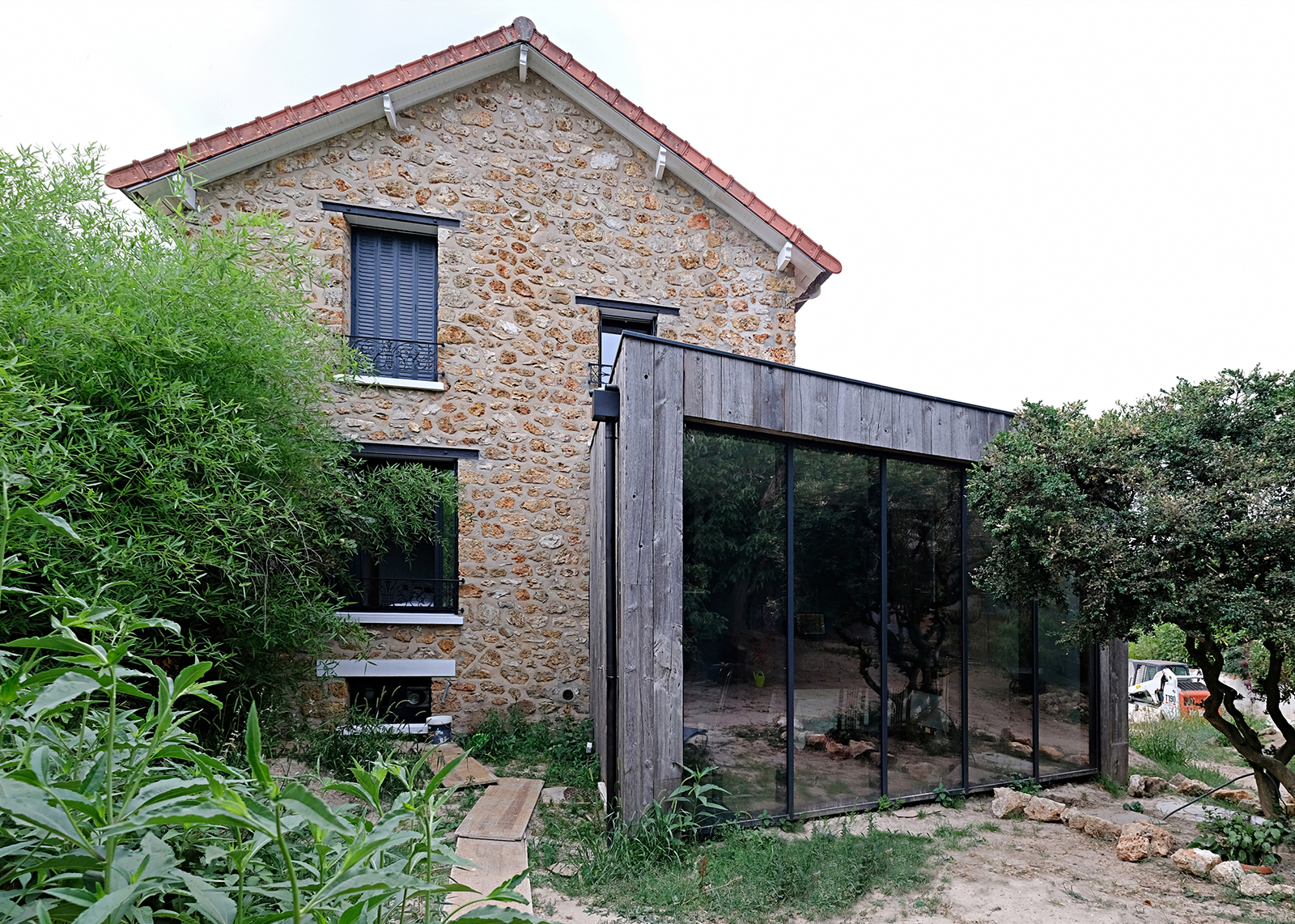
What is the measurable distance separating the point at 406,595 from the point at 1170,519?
699cm

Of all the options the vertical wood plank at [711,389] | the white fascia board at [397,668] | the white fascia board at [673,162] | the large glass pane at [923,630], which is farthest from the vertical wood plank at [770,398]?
the white fascia board at [397,668]

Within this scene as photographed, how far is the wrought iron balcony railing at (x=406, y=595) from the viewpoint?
7242 mm

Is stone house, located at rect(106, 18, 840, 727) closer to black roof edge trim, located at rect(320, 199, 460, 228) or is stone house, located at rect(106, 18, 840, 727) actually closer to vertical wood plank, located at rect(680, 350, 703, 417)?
black roof edge trim, located at rect(320, 199, 460, 228)

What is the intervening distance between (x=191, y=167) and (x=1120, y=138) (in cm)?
1261

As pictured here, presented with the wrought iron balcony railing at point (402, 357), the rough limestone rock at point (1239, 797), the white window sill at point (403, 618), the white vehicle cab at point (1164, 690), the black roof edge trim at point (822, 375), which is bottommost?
the white vehicle cab at point (1164, 690)

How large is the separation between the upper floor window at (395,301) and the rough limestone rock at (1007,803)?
22.5 feet

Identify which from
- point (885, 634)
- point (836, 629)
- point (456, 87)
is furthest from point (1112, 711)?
point (456, 87)

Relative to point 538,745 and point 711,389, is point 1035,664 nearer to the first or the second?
point 711,389

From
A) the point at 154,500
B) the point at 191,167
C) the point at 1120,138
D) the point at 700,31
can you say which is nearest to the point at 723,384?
the point at 154,500

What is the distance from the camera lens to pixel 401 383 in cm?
732

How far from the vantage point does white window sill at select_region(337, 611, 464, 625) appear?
7.05 m

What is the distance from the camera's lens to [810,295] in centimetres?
864

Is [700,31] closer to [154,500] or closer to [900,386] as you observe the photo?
[900,386]

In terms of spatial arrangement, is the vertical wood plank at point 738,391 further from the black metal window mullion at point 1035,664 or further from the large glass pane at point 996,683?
the black metal window mullion at point 1035,664
